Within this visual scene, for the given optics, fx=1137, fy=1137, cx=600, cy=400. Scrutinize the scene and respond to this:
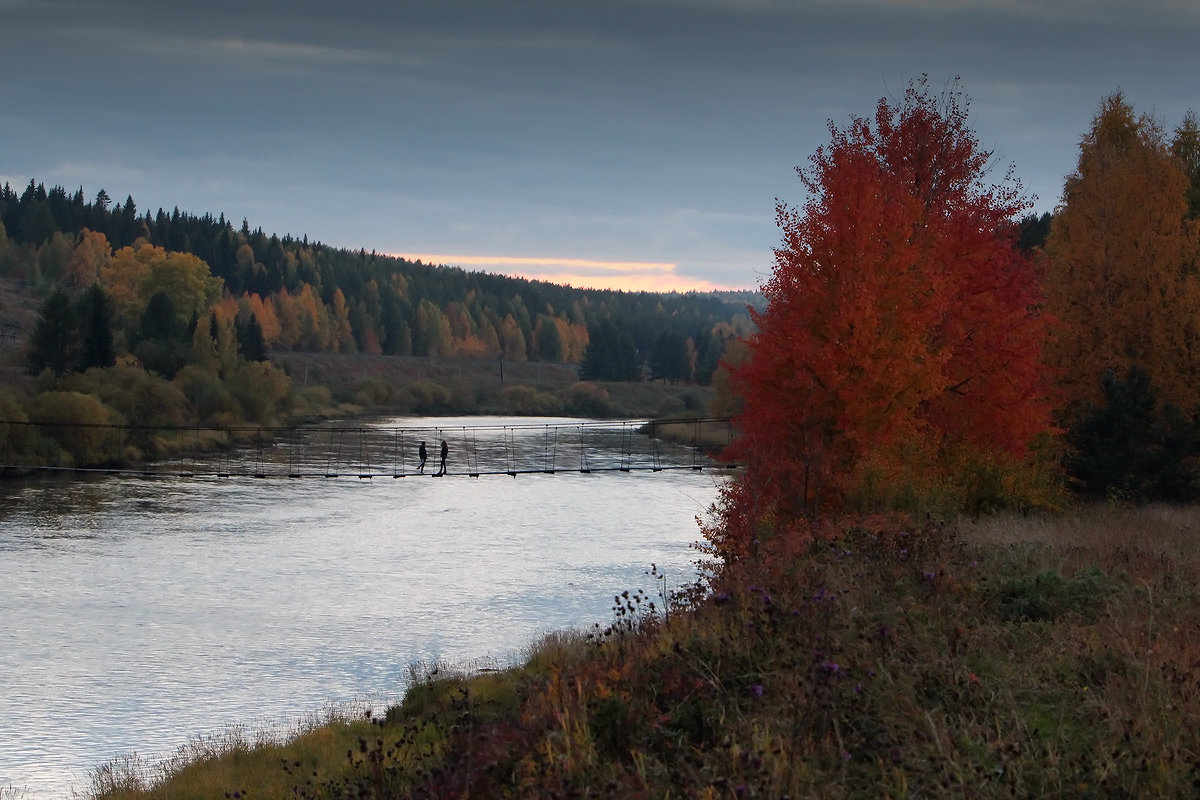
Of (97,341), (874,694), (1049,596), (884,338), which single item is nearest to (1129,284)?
(884,338)

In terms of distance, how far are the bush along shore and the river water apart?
10.3 meters

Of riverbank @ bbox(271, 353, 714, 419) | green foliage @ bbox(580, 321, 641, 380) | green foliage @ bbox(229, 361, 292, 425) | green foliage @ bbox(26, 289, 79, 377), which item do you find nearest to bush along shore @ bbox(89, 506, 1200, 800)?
green foliage @ bbox(26, 289, 79, 377)

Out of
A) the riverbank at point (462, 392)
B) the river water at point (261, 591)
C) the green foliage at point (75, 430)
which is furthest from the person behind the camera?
the riverbank at point (462, 392)

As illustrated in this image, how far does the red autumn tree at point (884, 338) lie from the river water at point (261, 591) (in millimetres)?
7737

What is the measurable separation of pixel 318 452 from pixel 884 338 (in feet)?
180

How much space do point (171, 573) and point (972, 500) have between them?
920 inches

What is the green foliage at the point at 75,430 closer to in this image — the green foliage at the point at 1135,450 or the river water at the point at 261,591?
the river water at the point at 261,591

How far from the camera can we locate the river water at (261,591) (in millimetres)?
21172

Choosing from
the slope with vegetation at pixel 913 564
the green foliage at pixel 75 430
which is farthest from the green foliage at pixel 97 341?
the slope with vegetation at pixel 913 564

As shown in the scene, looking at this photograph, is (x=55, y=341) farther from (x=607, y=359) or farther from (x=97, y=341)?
(x=607, y=359)

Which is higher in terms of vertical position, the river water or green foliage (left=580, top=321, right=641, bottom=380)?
green foliage (left=580, top=321, right=641, bottom=380)

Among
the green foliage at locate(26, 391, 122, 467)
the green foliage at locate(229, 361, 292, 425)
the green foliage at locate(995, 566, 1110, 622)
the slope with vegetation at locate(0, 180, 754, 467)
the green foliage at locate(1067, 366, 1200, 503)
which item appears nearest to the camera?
the green foliage at locate(995, 566, 1110, 622)

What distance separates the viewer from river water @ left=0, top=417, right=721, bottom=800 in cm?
2117

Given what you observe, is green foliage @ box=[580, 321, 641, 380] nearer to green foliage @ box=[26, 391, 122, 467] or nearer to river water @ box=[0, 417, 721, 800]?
green foliage @ box=[26, 391, 122, 467]
